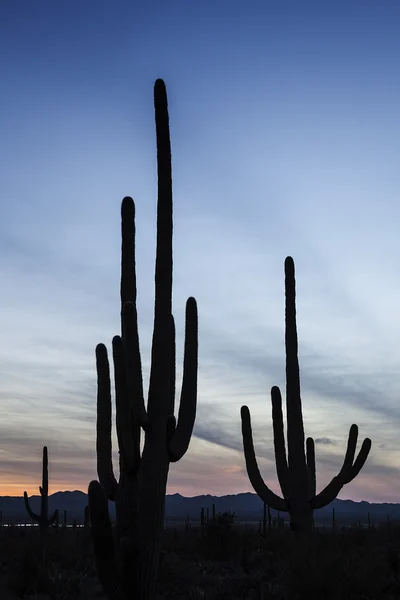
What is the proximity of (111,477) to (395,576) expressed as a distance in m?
9.03

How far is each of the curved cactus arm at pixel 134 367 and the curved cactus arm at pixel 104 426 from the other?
62.7 inches

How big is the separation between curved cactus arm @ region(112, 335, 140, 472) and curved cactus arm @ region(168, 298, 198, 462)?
1.99ft

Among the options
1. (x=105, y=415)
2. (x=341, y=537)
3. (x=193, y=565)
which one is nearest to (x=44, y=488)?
(x=193, y=565)

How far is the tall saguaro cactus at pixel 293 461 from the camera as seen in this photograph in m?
16.1

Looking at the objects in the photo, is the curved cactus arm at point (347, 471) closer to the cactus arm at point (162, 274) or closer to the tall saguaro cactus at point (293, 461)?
the tall saguaro cactus at point (293, 461)

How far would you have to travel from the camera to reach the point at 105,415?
1174 centimetres

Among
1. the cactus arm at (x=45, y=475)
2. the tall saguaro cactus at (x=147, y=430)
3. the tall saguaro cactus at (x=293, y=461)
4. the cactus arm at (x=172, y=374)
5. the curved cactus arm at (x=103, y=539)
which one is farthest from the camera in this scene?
the cactus arm at (x=45, y=475)

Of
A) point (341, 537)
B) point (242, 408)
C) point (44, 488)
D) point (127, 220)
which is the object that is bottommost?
point (341, 537)

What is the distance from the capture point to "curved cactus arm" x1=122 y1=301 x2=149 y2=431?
10.0 m

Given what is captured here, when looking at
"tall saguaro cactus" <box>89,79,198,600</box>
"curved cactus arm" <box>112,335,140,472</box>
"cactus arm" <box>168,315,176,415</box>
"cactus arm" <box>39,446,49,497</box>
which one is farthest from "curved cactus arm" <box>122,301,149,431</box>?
"cactus arm" <box>39,446,49,497</box>

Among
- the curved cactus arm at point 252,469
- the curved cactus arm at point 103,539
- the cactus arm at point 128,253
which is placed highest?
the cactus arm at point 128,253

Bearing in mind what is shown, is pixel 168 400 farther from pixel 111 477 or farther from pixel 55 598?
pixel 55 598

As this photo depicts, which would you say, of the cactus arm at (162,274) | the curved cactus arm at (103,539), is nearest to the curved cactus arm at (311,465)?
the cactus arm at (162,274)

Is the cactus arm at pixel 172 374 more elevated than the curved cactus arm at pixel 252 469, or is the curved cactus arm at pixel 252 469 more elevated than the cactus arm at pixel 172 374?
the cactus arm at pixel 172 374
